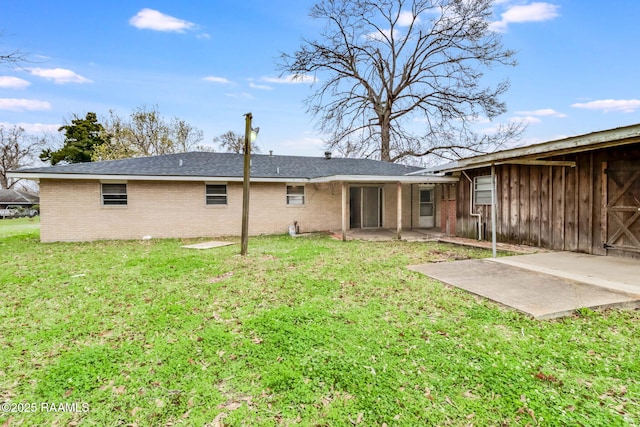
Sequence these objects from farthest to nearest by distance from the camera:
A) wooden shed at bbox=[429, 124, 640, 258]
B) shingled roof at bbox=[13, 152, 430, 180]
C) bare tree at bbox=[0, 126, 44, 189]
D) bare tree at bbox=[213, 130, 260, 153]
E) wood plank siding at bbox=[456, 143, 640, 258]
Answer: bare tree at bbox=[0, 126, 44, 189] < bare tree at bbox=[213, 130, 260, 153] < shingled roof at bbox=[13, 152, 430, 180] < wood plank siding at bbox=[456, 143, 640, 258] < wooden shed at bbox=[429, 124, 640, 258]

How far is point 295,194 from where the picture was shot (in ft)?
45.2

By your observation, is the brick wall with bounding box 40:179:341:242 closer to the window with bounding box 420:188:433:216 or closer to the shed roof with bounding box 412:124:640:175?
the window with bounding box 420:188:433:216

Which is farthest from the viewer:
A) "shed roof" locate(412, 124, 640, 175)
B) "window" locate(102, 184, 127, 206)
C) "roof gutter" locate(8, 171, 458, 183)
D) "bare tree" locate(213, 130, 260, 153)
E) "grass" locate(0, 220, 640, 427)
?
"bare tree" locate(213, 130, 260, 153)

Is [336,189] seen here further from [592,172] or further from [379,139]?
[379,139]

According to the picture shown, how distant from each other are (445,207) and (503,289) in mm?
7976

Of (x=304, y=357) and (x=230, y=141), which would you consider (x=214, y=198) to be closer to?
(x=304, y=357)

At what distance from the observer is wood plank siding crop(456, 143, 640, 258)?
6.56m

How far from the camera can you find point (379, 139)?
23.3 meters

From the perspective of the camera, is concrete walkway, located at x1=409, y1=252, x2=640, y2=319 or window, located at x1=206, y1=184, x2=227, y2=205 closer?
concrete walkway, located at x1=409, y1=252, x2=640, y2=319

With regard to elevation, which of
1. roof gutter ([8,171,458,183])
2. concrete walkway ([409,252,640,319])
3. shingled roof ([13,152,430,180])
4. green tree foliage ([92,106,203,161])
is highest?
green tree foliage ([92,106,203,161])

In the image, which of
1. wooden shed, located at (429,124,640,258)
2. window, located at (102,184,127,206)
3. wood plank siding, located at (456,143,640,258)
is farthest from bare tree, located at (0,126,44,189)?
wood plank siding, located at (456,143,640,258)

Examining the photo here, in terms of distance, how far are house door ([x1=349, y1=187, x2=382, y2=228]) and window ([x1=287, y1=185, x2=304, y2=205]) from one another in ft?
7.80

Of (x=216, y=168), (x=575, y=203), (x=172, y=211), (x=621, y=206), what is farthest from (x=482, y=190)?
(x=172, y=211)

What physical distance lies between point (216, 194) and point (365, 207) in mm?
6790
